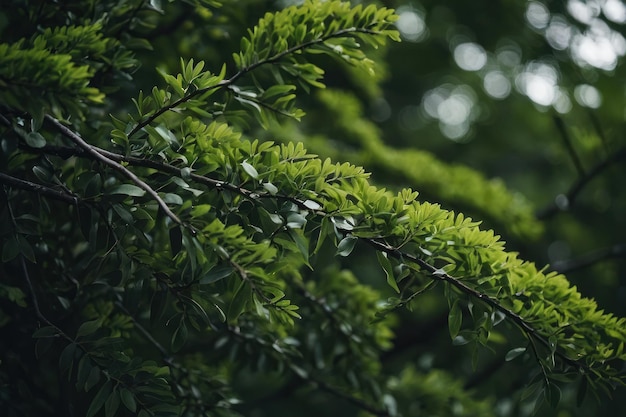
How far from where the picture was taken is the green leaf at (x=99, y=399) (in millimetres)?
1404

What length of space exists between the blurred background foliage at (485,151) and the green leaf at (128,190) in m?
0.66

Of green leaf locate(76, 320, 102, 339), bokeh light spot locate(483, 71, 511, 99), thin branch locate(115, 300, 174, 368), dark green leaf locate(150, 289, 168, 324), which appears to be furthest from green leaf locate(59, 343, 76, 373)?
bokeh light spot locate(483, 71, 511, 99)

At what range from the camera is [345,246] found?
4.48ft

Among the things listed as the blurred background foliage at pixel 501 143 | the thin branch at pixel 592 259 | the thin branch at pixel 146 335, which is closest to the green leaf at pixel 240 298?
the thin branch at pixel 146 335

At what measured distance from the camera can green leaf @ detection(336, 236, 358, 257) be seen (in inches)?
53.1

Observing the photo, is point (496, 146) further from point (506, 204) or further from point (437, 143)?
point (506, 204)

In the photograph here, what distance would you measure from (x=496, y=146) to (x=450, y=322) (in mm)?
4361

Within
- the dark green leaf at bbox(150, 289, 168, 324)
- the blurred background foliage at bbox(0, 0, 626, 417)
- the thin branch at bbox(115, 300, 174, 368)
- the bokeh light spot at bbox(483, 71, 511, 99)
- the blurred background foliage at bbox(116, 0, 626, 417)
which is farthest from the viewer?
the bokeh light spot at bbox(483, 71, 511, 99)

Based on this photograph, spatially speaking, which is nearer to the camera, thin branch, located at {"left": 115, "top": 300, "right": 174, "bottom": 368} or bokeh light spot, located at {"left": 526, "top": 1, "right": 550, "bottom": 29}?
thin branch, located at {"left": 115, "top": 300, "right": 174, "bottom": 368}

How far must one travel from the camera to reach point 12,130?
1450 millimetres

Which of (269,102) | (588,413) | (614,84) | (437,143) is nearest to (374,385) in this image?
(269,102)

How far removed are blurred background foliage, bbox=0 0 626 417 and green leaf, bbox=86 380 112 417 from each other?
0.97m

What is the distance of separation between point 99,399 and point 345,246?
25.4 inches

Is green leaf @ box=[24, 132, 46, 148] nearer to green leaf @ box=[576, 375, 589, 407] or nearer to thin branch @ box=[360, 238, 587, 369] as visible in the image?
thin branch @ box=[360, 238, 587, 369]
